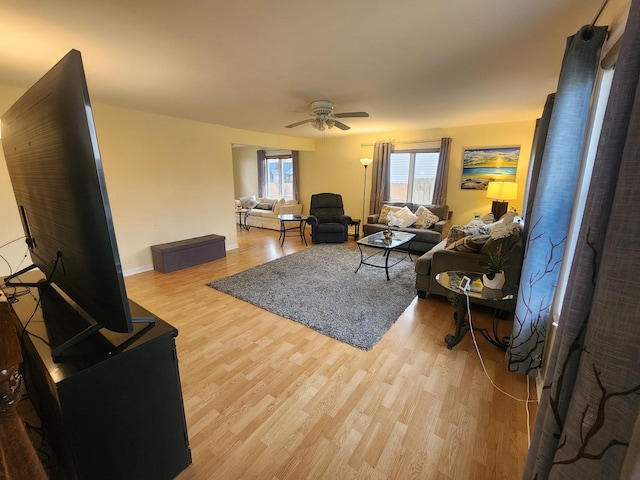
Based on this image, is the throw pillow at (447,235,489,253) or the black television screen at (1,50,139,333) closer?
the black television screen at (1,50,139,333)

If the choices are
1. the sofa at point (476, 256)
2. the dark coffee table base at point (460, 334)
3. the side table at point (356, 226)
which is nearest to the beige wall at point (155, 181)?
the side table at point (356, 226)

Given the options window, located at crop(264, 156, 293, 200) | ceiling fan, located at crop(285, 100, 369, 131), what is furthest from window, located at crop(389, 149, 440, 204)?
window, located at crop(264, 156, 293, 200)

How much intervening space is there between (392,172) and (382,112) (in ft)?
7.45

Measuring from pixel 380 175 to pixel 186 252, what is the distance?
415cm

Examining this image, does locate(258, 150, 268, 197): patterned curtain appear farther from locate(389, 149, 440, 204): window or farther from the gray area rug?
the gray area rug

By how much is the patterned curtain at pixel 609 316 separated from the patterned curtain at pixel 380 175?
539cm

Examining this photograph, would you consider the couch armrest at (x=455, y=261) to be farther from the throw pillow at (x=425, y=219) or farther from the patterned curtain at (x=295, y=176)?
the patterned curtain at (x=295, y=176)

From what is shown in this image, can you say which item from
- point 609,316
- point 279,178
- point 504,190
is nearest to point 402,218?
point 504,190

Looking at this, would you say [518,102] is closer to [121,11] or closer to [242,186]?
[121,11]

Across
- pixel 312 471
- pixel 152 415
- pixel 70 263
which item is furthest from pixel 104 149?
pixel 312 471

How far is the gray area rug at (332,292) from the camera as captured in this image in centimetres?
256

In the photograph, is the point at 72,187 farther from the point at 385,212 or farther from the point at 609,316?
the point at 385,212

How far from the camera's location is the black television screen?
767 millimetres

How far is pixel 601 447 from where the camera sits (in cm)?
62
